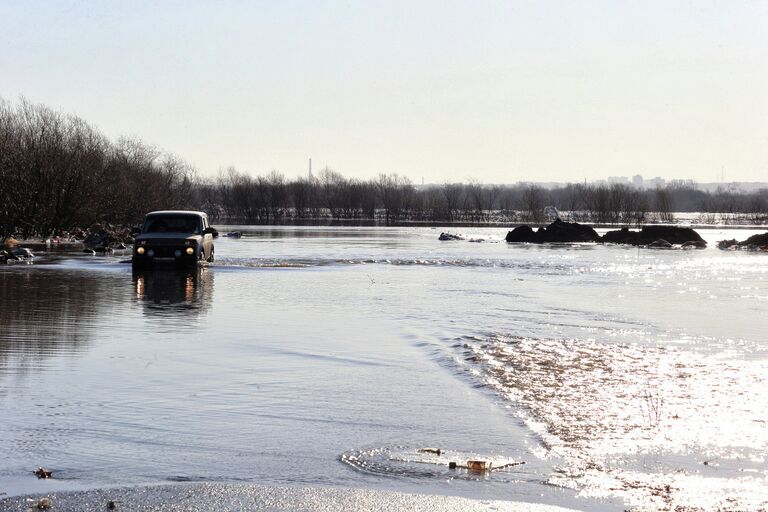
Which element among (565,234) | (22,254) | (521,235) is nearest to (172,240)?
(22,254)

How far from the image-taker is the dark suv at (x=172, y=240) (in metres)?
32.2

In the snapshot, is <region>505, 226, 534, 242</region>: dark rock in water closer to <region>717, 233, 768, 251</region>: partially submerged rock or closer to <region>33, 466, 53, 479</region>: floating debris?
<region>717, 233, 768, 251</region>: partially submerged rock

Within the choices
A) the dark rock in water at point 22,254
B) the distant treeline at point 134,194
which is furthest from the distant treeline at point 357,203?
the dark rock in water at point 22,254

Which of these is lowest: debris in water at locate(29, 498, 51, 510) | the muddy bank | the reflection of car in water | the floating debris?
the muddy bank

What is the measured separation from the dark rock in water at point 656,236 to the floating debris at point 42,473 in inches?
2366

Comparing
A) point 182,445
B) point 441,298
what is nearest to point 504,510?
point 182,445

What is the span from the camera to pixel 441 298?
81.4ft

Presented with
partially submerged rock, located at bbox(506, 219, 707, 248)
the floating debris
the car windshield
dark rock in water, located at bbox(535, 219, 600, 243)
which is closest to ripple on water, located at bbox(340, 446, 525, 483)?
the floating debris

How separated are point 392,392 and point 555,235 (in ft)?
193

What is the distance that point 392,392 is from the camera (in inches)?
458

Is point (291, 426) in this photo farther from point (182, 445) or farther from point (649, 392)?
point (649, 392)

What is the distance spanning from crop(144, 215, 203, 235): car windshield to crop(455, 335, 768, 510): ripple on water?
18.7 meters

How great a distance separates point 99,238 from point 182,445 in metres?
46.0

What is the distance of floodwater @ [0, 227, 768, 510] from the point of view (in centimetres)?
792
